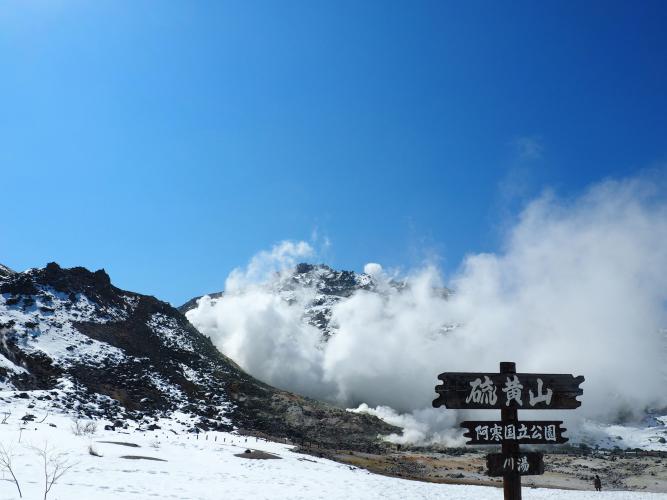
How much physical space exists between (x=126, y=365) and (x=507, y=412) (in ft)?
230

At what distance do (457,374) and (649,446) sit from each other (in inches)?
4473

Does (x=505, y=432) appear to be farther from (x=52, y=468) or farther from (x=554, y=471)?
(x=554, y=471)

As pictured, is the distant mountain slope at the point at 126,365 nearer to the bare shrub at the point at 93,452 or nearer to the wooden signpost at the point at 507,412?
the bare shrub at the point at 93,452

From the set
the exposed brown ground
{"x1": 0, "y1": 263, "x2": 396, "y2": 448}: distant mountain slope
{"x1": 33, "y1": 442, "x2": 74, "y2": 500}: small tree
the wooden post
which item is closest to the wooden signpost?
the wooden post

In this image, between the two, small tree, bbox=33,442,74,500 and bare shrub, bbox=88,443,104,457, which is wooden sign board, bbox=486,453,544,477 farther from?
bare shrub, bbox=88,443,104,457

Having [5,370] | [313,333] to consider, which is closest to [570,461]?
[5,370]

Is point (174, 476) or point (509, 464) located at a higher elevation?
point (509, 464)

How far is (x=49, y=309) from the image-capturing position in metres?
70.6

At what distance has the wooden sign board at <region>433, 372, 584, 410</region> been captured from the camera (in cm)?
1134

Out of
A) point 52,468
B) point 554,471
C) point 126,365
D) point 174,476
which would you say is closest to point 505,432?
point 174,476

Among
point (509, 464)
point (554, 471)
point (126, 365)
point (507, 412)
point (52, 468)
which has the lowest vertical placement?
point (52, 468)

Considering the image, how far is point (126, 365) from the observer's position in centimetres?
7044

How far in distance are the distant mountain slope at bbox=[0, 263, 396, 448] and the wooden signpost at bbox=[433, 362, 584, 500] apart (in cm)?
4385

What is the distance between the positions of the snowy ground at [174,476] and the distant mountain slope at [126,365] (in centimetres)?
1934
